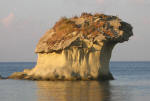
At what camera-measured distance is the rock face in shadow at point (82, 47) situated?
4419cm

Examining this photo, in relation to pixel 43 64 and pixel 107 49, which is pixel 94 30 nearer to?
pixel 107 49

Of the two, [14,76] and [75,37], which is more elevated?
[75,37]

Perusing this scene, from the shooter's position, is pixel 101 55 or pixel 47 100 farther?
pixel 101 55

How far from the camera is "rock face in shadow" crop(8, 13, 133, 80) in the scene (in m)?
44.2

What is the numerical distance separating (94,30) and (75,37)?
2243 millimetres

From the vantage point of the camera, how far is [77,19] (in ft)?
156

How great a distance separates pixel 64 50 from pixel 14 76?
1026cm

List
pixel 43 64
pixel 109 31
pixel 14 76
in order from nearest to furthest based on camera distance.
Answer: pixel 109 31
pixel 43 64
pixel 14 76

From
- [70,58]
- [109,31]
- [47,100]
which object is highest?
[109,31]

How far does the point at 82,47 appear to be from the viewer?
44.7m

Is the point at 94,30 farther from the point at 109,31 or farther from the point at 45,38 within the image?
the point at 45,38

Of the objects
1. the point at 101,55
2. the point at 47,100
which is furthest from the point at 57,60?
the point at 47,100

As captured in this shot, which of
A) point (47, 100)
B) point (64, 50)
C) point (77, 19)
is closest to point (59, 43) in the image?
point (64, 50)

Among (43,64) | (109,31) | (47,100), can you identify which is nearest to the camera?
(47,100)
